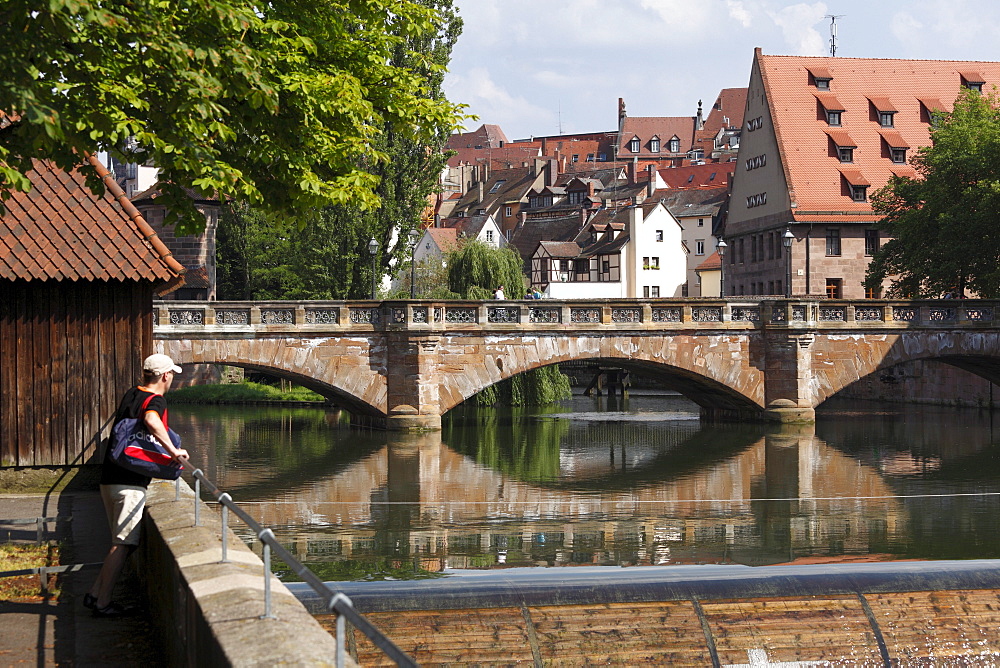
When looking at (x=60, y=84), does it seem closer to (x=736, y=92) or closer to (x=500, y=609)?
(x=500, y=609)

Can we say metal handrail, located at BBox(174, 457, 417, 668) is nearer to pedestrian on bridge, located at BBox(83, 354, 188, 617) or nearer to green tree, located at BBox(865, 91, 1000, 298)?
pedestrian on bridge, located at BBox(83, 354, 188, 617)

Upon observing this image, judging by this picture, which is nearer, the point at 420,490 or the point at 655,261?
the point at 420,490

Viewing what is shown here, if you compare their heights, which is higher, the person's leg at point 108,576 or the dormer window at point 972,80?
the dormer window at point 972,80

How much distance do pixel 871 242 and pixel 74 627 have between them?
49.8 m

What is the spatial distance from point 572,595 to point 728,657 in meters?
1.57

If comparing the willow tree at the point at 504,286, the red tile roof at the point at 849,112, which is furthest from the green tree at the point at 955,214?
the willow tree at the point at 504,286

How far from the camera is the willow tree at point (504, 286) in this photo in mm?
44469

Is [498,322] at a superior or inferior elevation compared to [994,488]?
superior

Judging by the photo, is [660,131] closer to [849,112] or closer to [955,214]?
[849,112]

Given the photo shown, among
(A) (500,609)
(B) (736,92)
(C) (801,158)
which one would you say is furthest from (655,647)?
(B) (736,92)

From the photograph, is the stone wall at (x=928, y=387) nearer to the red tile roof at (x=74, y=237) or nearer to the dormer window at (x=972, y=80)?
the dormer window at (x=972, y=80)

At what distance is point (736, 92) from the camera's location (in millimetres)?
131625

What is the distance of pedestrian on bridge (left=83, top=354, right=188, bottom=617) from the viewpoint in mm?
8305

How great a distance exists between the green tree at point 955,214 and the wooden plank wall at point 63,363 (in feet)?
108
